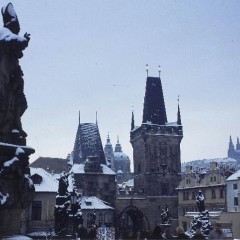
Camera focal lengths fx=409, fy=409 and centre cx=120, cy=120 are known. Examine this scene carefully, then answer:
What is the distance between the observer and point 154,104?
76.8 metres

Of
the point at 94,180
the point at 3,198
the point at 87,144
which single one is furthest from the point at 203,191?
the point at 3,198

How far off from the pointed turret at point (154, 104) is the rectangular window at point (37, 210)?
35.5 meters

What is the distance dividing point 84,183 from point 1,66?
55284 millimetres

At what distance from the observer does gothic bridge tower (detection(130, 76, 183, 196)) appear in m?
69.4

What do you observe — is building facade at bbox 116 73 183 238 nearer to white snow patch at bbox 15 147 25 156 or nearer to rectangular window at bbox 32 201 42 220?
rectangular window at bbox 32 201 42 220

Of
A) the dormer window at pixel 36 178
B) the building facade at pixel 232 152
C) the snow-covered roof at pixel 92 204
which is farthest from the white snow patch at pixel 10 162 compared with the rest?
the building facade at pixel 232 152

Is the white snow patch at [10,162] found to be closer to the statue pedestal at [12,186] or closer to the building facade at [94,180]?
the statue pedestal at [12,186]

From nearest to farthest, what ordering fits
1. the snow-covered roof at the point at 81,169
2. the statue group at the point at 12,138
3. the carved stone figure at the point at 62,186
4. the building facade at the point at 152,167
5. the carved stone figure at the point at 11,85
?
the statue group at the point at 12,138 < the carved stone figure at the point at 11,85 < the carved stone figure at the point at 62,186 < the snow-covered roof at the point at 81,169 < the building facade at the point at 152,167

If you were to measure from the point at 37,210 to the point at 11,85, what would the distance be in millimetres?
35386

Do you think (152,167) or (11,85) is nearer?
(11,85)

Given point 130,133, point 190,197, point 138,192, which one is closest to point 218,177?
point 190,197

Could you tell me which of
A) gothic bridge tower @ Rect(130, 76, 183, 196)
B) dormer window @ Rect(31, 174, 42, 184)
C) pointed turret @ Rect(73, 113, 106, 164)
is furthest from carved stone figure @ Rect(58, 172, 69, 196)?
gothic bridge tower @ Rect(130, 76, 183, 196)

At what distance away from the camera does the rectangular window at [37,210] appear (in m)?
41.7

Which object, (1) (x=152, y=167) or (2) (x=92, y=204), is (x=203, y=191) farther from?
(2) (x=92, y=204)
